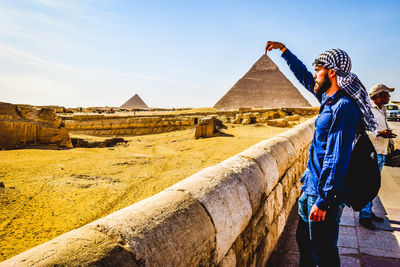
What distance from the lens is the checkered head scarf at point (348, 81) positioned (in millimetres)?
1568

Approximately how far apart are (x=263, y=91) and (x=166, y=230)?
82.1 m

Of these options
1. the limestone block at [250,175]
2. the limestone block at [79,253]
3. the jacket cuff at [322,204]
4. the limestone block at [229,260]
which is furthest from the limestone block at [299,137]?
the limestone block at [79,253]

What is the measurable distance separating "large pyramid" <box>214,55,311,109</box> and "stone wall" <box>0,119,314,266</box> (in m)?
73.0

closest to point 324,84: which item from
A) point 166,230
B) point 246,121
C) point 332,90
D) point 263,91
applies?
point 332,90

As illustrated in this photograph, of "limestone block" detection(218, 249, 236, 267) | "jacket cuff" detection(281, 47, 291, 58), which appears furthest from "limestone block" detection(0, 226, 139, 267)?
"jacket cuff" detection(281, 47, 291, 58)

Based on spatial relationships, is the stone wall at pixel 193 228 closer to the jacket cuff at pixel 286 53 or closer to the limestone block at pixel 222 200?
the limestone block at pixel 222 200

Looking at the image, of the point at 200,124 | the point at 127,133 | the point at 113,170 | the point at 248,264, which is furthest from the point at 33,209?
the point at 127,133

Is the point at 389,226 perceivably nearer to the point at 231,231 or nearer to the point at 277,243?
the point at 277,243

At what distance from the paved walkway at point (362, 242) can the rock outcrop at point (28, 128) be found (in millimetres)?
10168

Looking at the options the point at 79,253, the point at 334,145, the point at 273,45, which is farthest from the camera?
the point at 273,45

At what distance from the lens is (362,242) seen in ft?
8.42

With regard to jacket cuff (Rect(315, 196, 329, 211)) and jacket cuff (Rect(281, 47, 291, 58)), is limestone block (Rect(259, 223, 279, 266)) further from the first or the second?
jacket cuff (Rect(281, 47, 291, 58))

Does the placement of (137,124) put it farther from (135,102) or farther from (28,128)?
(135,102)

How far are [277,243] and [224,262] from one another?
4.48 ft
